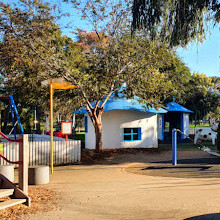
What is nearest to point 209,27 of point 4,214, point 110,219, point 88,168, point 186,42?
point 186,42

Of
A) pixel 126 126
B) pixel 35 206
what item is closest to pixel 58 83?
pixel 35 206

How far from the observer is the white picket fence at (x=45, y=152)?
43.8ft

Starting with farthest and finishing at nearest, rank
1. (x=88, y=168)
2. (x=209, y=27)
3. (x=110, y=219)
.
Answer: (x=88, y=168) → (x=209, y=27) → (x=110, y=219)

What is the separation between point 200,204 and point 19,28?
1082 cm

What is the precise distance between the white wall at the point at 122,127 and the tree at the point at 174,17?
42.9 ft

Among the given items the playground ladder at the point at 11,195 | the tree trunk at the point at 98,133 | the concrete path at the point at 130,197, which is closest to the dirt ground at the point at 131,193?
→ the concrete path at the point at 130,197

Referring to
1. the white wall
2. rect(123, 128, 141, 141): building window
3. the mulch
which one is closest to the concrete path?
the mulch

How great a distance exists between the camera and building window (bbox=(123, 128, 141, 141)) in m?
20.3

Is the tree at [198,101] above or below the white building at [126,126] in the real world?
above

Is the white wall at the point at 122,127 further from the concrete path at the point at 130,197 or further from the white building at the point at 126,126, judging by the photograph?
the concrete path at the point at 130,197

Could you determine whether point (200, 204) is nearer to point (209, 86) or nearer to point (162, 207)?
point (162, 207)

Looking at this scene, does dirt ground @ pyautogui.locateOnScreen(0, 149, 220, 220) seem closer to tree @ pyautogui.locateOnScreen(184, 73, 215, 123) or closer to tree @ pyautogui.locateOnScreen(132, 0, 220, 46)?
tree @ pyautogui.locateOnScreen(132, 0, 220, 46)

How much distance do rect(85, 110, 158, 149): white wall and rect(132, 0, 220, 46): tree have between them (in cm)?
1307

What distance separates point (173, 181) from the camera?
964 cm
